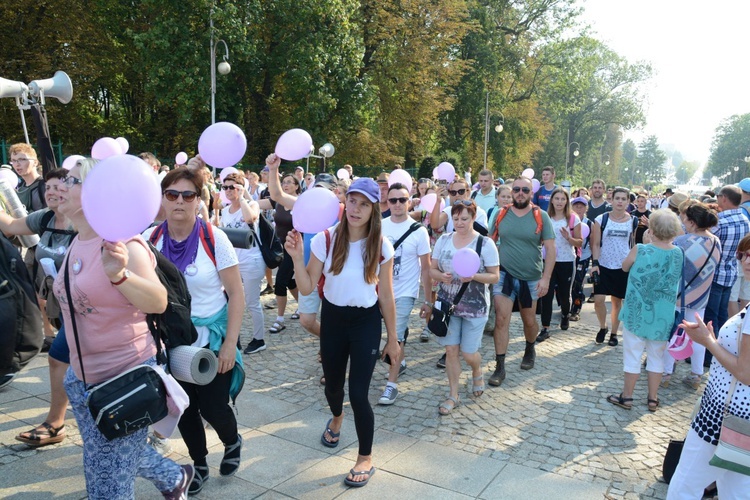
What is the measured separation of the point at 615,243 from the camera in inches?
286

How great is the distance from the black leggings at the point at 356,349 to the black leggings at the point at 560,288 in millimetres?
4270

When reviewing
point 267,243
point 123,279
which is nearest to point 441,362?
point 267,243

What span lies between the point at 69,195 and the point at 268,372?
3652mm

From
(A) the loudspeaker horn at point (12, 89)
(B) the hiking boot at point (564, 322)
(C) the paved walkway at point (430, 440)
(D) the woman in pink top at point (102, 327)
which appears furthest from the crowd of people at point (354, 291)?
(A) the loudspeaker horn at point (12, 89)

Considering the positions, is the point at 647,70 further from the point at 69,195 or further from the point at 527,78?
the point at 69,195

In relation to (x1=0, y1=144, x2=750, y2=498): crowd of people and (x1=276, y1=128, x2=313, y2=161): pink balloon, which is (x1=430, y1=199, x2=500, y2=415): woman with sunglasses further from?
(x1=276, y1=128, x2=313, y2=161): pink balloon

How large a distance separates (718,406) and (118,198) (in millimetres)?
2981

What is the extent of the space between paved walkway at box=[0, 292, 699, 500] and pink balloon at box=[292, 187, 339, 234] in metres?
1.70

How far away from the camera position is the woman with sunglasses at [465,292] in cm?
488

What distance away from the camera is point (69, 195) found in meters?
2.52

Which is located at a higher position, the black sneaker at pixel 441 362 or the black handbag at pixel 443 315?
the black handbag at pixel 443 315

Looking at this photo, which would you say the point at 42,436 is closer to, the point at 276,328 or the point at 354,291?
the point at 354,291

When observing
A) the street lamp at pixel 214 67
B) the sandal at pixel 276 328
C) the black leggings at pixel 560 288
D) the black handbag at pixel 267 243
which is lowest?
the sandal at pixel 276 328

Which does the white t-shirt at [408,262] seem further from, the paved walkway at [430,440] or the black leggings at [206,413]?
the black leggings at [206,413]
